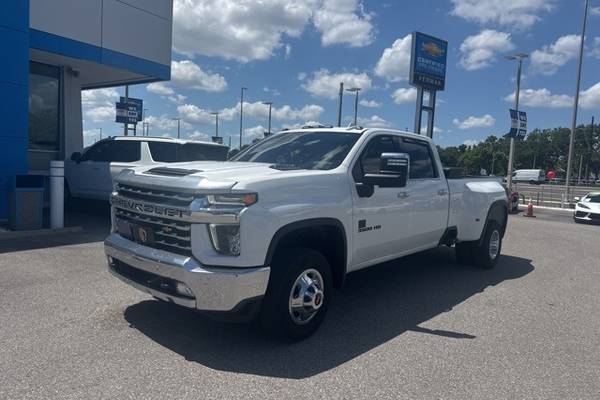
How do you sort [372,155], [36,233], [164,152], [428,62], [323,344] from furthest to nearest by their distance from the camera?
[428,62] → [164,152] → [36,233] → [372,155] → [323,344]

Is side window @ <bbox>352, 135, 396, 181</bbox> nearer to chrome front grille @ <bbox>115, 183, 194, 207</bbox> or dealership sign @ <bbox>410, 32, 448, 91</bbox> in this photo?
chrome front grille @ <bbox>115, 183, 194, 207</bbox>

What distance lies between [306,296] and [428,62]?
1973cm

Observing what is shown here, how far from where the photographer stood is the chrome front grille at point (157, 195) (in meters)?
3.83

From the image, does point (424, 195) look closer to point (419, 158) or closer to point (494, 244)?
point (419, 158)

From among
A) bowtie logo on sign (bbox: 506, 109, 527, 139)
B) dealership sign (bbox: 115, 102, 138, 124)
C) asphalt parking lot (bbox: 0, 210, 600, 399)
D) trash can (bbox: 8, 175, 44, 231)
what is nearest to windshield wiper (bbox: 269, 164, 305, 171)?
asphalt parking lot (bbox: 0, 210, 600, 399)

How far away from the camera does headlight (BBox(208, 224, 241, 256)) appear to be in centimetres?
368

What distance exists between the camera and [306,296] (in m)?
4.21

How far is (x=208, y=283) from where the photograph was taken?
11.9 ft

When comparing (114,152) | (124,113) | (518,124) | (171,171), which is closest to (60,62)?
(114,152)

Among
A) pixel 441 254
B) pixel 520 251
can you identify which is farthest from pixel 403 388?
pixel 520 251

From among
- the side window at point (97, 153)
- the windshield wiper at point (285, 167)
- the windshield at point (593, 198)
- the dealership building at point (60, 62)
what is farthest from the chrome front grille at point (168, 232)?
the windshield at point (593, 198)

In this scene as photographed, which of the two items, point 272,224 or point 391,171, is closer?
point 272,224

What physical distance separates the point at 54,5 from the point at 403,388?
11847 millimetres

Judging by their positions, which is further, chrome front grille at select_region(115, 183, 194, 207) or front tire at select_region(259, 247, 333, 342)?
front tire at select_region(259, 247, 333, 342)
